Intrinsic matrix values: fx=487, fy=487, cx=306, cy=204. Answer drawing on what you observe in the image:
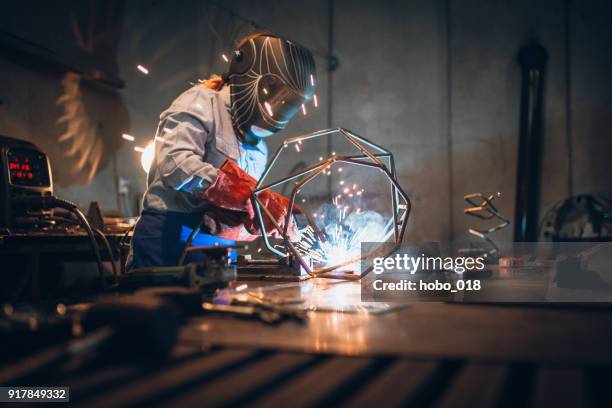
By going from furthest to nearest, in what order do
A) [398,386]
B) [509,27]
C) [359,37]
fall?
[359,37] < [509,27] < [398,386]

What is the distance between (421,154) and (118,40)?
11.5 ft

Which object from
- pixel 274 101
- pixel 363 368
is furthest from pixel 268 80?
pixel 363 368

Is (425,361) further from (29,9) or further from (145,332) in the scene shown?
(29,9)

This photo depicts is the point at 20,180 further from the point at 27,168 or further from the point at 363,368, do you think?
the point at 363,368

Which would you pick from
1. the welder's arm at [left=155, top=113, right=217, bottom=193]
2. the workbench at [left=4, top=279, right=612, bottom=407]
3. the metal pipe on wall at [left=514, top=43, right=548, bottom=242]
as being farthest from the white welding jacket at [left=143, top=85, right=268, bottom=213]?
the metal pipe on wall at [left=514, top=43, right=548, bottom=242]

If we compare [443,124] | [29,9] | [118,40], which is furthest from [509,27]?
[29,9]

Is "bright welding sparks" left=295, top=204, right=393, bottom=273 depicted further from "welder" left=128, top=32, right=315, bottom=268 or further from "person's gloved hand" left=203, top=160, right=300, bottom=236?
"welder" left=128, top=32, right=315, bottom=268

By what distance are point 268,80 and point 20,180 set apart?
1.41 metres

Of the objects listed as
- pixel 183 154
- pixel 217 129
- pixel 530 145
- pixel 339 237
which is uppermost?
pixel 530 145

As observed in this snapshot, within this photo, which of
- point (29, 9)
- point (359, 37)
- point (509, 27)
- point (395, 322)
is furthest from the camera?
point (359, 37)

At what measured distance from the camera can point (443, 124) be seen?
19.0 feet

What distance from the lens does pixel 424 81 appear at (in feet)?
19.2

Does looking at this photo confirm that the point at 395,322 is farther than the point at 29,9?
No

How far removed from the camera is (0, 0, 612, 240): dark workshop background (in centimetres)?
512
